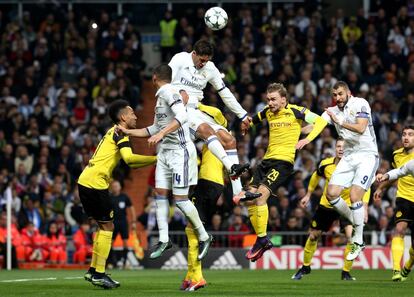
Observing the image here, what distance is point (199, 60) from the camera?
1677 centimetres

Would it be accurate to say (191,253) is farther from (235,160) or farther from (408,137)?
(408,137)

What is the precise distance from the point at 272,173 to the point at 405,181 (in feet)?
8.25

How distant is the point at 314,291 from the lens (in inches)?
605

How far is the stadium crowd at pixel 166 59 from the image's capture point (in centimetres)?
2659

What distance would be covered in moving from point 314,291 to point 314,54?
16.1 m

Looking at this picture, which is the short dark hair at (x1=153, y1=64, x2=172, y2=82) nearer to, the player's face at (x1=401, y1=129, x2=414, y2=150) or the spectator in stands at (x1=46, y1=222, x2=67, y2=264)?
the player's face at (x1=401, y1=129, x2=414, y2=150)

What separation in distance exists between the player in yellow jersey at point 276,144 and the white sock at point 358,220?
1.12 meters

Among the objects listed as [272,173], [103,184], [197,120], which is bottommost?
[103,184]

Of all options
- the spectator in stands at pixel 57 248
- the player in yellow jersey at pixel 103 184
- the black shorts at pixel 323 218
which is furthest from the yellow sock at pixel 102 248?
the spectator in stands at pixel 57 248

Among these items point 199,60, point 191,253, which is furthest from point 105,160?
point 199,60

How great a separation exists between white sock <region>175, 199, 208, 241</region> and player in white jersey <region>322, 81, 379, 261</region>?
8.85ft

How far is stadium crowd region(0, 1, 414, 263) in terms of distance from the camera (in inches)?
1047

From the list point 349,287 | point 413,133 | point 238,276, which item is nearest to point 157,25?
point 238,276

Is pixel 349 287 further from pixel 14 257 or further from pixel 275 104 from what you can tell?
pixel 14 257
